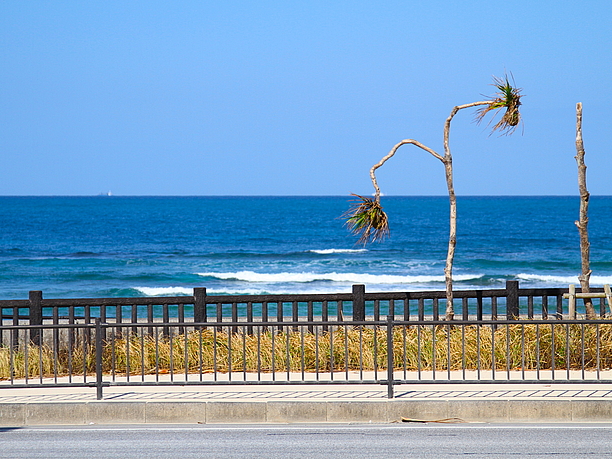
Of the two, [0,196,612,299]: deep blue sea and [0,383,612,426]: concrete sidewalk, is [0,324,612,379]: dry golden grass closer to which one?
[0,383,612,426]: concrete sidewalk

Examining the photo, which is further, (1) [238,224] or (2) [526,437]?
(1) [238,224]

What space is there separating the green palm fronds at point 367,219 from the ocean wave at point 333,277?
22851 mm

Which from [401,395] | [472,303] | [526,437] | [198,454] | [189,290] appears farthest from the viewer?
[189,290]

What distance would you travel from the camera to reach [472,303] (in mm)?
25750

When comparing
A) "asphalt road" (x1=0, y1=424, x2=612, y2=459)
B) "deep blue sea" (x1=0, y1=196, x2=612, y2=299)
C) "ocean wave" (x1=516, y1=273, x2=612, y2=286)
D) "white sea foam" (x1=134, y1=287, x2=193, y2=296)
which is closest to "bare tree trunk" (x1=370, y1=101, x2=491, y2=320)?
"asphalt road" (x1=0, y1=424, x2=612, y2=459)

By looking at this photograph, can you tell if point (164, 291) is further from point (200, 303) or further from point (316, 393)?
point (316, 393)

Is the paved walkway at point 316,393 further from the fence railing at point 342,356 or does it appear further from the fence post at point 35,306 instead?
the fence post at point 35,306

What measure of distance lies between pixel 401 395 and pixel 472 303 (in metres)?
17.6

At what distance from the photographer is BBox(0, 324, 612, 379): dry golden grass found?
10.5 meters

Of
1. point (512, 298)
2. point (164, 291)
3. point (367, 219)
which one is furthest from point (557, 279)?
point (367, 219)

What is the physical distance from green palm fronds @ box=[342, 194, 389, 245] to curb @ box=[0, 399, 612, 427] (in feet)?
13.5

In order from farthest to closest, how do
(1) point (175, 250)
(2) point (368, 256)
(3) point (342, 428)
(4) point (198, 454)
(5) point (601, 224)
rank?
(5) point (601, 224)
(1) point (175, 250)
(2) point (368, 256)
(3) point (342, 428)
(4) point (198, 454)

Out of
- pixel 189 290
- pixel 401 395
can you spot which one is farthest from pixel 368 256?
pixel 401 395

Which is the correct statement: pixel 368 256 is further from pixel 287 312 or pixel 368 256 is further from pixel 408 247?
pixel 287 312
